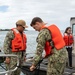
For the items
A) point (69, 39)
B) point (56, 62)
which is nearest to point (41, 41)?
point (56, 62)

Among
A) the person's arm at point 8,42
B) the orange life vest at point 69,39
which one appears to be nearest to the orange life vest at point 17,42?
the person's arm at point 8,42

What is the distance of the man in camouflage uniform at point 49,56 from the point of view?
490 centimetres

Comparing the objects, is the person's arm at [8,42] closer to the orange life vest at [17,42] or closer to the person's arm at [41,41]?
the orange life vest at [17,42]

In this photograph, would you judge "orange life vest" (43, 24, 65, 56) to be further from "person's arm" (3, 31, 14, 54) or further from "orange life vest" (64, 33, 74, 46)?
"orange life vest" (64, 33, 74, 46)

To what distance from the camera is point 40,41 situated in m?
4.90

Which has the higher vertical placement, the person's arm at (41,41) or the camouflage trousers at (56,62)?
the person's arm at (41,41)

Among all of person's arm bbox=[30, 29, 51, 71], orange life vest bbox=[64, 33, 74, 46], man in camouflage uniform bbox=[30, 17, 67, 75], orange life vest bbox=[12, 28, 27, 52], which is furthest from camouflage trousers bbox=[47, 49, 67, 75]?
orange life vest bbox=[64, 33, 74, 46]

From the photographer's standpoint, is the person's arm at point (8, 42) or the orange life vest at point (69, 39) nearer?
the person's arm at point (8, 42)

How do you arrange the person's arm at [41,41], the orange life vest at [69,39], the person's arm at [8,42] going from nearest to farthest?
1. the person's arm at [41,41]
2. the person's arm at [8,42]
3. the orange life vest at [69,39]

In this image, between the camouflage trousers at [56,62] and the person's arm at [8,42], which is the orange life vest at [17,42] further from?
the camouflage trousers at [56,62]

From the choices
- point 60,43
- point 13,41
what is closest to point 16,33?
point 13,41

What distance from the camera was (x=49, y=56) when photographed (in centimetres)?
500

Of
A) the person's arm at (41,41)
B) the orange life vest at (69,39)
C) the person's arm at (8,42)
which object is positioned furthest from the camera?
the orange life vest at (69,39)

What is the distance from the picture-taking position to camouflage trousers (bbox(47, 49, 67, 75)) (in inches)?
195
